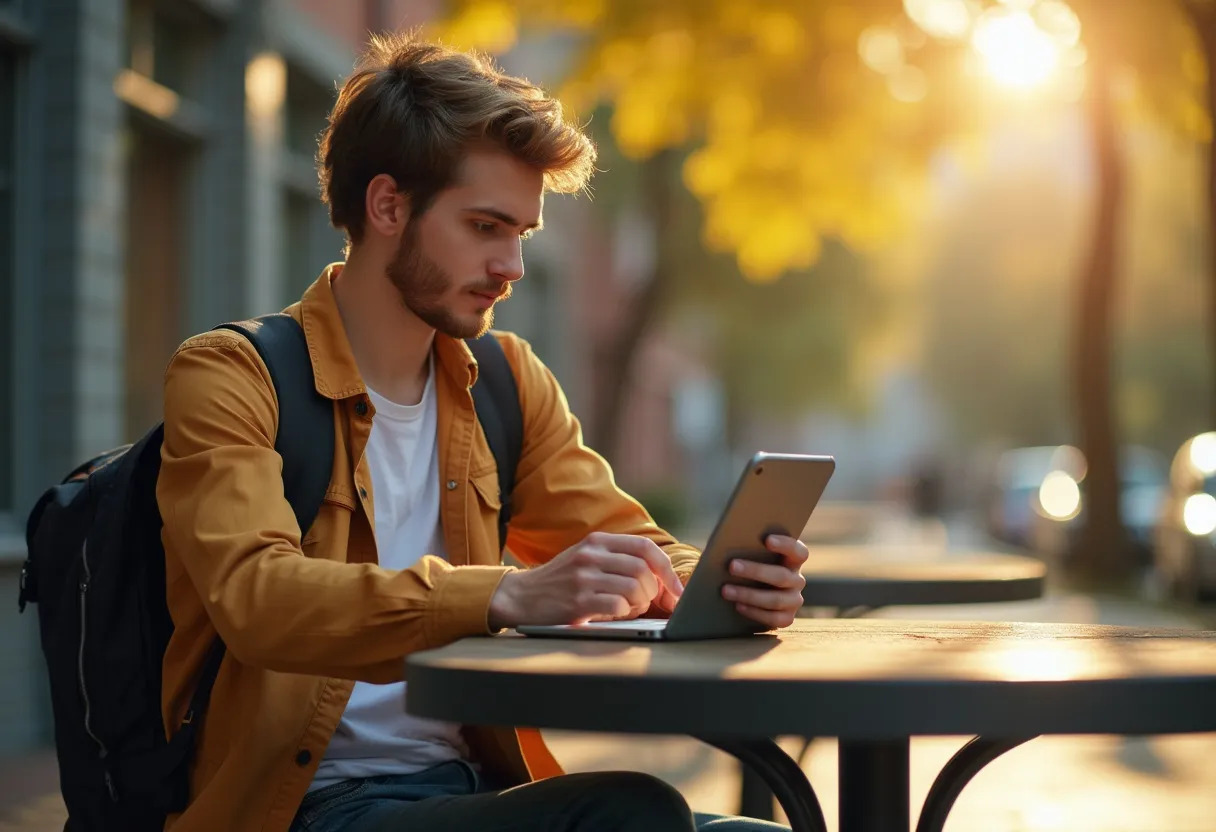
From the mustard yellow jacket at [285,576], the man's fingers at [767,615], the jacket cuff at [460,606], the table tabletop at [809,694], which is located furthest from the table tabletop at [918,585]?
the table tabletop at [809,694]

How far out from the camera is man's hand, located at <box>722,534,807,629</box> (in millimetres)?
2391

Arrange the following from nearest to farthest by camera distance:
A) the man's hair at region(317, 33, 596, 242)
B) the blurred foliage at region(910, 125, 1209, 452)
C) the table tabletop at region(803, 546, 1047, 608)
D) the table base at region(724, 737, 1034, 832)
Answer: the table base at region(724, 737, 1034, 832) → the man's hair at region(317, 33, 596, 242) → the table tabletop at region(803, 546, 1047, 608) → the blurred foliage at region(910, 125, 1209, 452)

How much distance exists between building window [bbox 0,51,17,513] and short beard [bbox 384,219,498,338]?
5276 mm

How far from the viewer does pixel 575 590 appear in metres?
2.30

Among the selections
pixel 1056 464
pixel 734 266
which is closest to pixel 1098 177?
pixel 734 266

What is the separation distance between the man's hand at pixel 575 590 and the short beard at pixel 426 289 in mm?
612

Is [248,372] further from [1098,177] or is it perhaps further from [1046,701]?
[1098,177]

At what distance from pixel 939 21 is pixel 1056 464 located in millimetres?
21194

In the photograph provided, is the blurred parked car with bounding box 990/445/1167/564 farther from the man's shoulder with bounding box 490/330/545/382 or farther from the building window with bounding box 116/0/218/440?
the man's shoulder with bounding box 490/330/545/382

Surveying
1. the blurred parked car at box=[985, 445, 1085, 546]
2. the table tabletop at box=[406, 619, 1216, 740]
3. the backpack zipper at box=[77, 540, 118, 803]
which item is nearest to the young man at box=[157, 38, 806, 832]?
the backpack zipper at box=[77, 540, 118, 803]

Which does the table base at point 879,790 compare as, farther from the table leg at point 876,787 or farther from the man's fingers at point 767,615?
the man's fingers at point 767,615

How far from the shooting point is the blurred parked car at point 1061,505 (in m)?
22.0

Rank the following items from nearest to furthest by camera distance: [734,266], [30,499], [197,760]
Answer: [197,760], [30,499], [734,266]

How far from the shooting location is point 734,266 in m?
25.3
